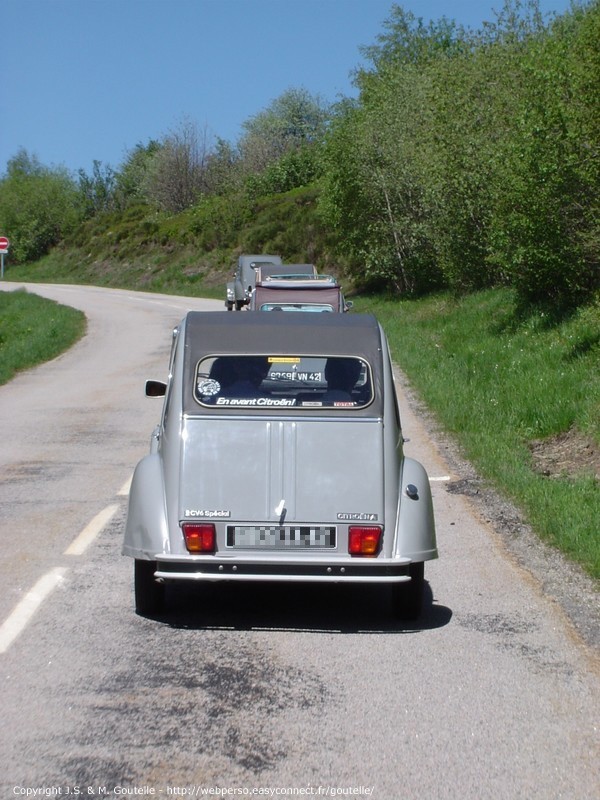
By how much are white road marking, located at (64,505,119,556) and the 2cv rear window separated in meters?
1.97

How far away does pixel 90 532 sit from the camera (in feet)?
27.8

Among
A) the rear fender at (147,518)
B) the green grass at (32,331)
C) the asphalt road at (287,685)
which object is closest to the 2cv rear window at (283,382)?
the rear fender at (147,518)

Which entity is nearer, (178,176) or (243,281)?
(243,281)

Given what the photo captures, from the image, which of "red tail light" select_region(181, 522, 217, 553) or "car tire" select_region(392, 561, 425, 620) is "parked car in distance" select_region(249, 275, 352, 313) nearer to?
"car tire" select_region(392, 561, 425, 620)

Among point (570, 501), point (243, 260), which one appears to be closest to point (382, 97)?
point (243, 260)

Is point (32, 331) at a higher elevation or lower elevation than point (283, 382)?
lower

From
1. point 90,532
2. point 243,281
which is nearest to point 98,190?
point 243,281

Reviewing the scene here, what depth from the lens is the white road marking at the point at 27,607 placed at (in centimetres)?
579

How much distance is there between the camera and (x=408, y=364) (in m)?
20.6

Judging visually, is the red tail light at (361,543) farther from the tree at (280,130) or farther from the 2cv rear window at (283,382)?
the tree at (280,130)

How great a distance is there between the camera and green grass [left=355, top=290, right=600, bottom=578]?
8977mm

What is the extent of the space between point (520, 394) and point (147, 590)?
365 inches

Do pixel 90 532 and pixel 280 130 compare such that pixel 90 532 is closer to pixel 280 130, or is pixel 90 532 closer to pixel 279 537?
pixel 279 537

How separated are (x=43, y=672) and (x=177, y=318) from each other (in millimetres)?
30923
